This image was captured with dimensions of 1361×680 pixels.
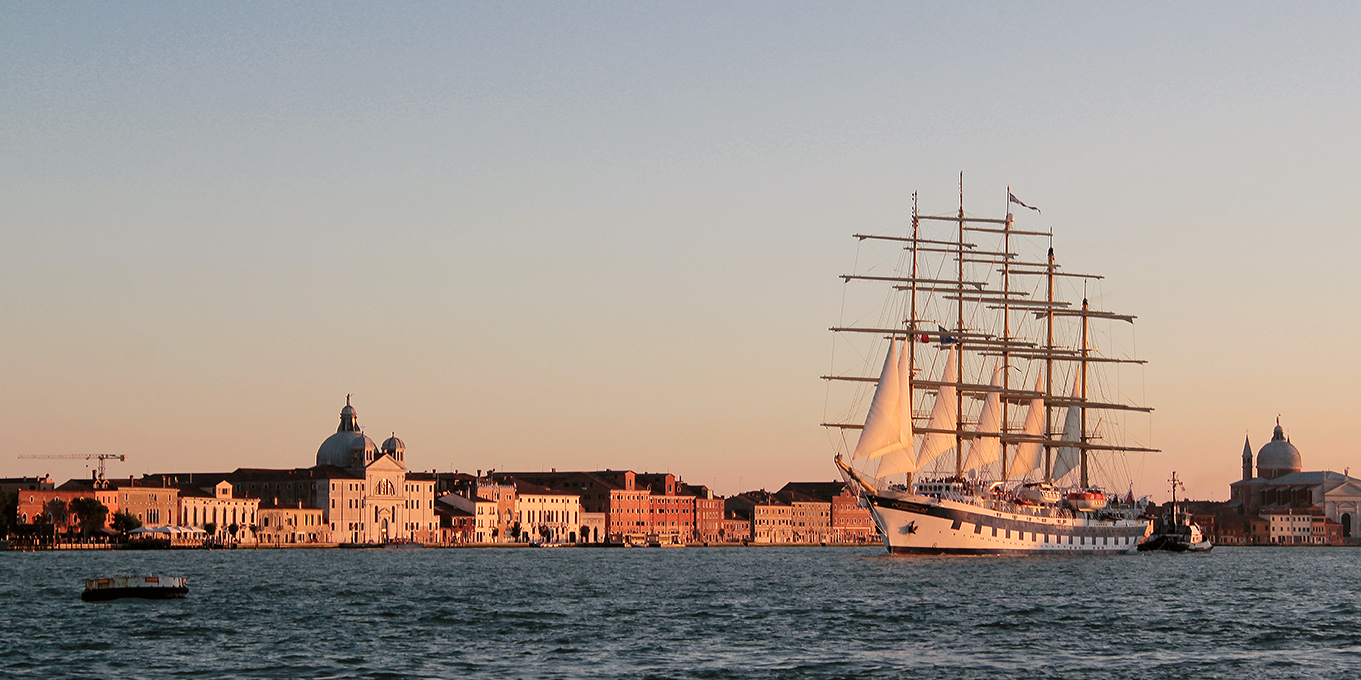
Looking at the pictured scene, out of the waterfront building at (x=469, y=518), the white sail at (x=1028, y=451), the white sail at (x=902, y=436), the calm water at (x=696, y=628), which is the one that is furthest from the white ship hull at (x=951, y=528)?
the waterfront building at (x=469, y=518)

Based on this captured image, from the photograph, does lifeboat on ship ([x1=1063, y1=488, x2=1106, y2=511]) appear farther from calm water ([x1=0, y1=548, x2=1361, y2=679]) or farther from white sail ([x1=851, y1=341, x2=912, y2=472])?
calm water ([x1=0, y1=548, x2=1361, y2=679])

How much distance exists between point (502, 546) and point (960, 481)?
80395 millimetres

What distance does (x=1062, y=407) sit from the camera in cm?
11912

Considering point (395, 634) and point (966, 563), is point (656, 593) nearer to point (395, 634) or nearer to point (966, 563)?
point (395, 634)

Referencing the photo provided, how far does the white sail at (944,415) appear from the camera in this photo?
10269cm

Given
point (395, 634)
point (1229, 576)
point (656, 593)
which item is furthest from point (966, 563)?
point (395, 634)

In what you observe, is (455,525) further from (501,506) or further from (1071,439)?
(1071,439)

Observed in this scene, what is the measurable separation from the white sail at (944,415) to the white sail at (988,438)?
11.8 ft

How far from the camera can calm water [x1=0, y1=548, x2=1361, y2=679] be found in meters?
35.5

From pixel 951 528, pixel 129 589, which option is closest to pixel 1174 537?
pixel 951 528

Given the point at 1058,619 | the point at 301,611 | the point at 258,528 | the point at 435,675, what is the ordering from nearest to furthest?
the point at 435,675
the point at 1058,619
the point at 301,611
the point at 258,528

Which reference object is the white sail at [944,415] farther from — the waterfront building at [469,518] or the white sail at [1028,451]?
the waterfront building at [469,518]

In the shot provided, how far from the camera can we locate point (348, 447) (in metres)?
175

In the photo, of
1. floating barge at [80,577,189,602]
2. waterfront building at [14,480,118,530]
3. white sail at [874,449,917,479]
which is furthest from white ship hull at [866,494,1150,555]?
waterfront building at [14,480,118,530]
